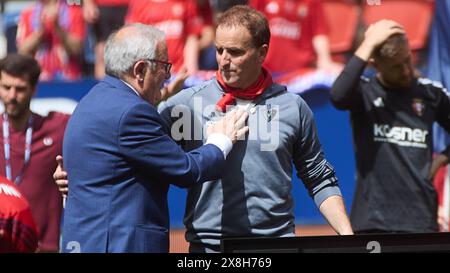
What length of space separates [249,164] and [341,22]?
4598mm

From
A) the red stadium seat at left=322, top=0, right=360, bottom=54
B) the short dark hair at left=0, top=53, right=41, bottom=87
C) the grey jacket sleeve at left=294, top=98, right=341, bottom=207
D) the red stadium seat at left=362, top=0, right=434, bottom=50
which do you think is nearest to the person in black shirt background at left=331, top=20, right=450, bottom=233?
the grey jacket sleeve at left=294, top=98, right=341, bottom=207

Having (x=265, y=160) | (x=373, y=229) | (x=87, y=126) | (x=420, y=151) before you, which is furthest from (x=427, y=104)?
(x=87, y=126)

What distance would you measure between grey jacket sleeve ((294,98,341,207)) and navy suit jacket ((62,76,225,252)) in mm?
611

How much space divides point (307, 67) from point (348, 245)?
4.67 meters

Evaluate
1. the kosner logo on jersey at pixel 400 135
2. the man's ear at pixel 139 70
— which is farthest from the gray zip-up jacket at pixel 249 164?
the kosner logo on jersey at pixel 400 135

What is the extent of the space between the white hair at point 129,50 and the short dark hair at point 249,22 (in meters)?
0.42

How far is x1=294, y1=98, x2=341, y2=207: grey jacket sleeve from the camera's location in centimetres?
468

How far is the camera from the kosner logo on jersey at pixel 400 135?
6051 millimetres

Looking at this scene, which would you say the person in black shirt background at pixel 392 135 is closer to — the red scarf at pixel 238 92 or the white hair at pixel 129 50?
the red scarf at pixel 238 92

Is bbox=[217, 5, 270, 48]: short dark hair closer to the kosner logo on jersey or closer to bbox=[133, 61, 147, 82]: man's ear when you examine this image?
bbox=[133, 61, 147, 82]: man's ear

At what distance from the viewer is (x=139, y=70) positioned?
14.1 feet

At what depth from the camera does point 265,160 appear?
457 centimetres
